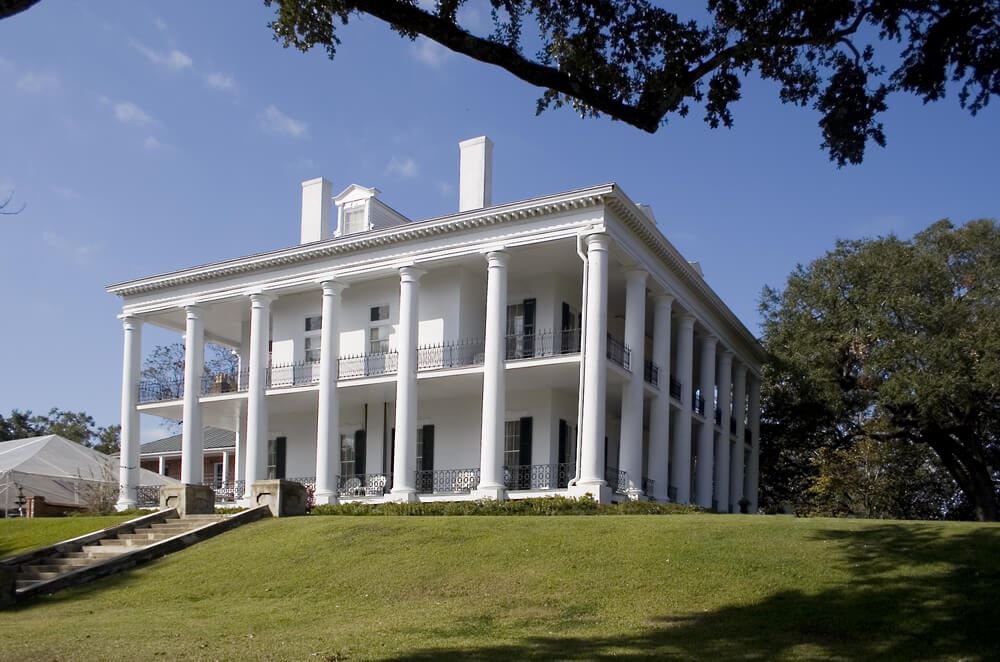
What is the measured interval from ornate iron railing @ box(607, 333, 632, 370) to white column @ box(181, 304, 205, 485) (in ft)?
43.4

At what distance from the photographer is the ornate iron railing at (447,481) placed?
98.1ft

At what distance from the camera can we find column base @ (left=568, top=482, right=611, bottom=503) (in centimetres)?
2497

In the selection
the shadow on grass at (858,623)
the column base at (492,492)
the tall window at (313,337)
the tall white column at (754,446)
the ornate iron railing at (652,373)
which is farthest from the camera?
the tall white column at (754,446)

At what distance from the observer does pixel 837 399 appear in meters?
35.1

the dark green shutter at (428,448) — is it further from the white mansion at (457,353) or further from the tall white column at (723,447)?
the tall white column at (723,447)

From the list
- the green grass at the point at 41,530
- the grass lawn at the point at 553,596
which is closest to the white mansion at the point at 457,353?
the green grass at the point at 41,530

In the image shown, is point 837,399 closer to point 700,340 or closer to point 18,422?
point 700,340

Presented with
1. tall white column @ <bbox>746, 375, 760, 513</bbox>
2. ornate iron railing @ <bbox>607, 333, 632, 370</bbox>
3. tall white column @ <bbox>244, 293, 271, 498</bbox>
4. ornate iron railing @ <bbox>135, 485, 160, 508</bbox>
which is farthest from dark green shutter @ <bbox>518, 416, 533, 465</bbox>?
tall white column @ <bbox>746, 375, 760, 513</bbox>

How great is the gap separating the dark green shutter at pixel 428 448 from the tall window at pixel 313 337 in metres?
4.52

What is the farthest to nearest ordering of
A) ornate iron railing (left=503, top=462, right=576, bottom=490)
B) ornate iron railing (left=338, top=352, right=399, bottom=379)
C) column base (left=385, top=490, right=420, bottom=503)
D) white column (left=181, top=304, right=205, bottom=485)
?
white column (left=181, top=304, right=205, bottom=485)
ornate iron railing (left=338, top=352, right=399, bottom=379)
ornate iron railing (left=503, top=462, right=576, bottom=490)
column base (left=385, top=490, right=420, bottom=503)

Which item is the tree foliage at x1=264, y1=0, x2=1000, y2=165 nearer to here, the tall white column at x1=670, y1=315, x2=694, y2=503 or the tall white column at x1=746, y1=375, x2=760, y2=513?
the tall white column at x1=670, y1=315, x2=694, y2=503

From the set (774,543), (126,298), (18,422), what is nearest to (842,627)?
(774,543)

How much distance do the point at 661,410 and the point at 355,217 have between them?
1162 cm

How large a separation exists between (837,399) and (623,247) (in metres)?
12.4
